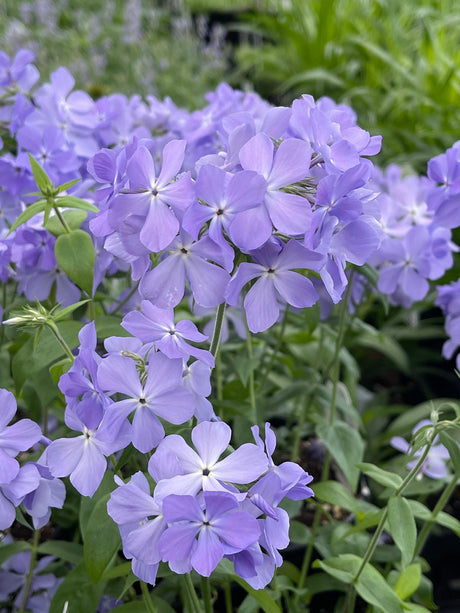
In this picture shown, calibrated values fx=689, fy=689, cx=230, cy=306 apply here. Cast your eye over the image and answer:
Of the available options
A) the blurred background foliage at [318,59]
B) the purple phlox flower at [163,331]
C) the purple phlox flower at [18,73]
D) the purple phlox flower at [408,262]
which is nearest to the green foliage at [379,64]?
the blurred background foliage at [318,59]

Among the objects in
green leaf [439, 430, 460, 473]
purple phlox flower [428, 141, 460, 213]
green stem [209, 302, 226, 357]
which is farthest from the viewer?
purple phlox flower [428, 141, 460, 213]

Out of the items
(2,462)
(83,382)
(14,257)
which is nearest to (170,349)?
(83,382)

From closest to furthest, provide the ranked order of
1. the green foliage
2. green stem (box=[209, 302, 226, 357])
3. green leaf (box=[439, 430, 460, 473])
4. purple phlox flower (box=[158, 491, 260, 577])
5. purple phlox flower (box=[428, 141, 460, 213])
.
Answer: purple phlox flower (box=[158, 491, 260, 577]) → green stem (box=[209, 302, 226, 357]) → green leaf (box=[439, 430, 460, 473]) → purple phlox flower (box=[428, 141, 460, 213]) → the green foliage

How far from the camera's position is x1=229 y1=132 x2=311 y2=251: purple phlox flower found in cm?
47

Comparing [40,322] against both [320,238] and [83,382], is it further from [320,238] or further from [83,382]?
[320,238]

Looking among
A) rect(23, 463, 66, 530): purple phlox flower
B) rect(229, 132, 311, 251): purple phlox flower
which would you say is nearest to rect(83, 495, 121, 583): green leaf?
rect(23, 463, 66, 530): purple phlox flower

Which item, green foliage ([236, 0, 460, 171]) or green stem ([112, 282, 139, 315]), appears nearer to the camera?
green stem ([112, 282, 139, 315])

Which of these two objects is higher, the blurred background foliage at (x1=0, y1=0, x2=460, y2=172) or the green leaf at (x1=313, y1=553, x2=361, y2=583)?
the green leaf at (x1=313, y1=553, x2=361, y2=583)

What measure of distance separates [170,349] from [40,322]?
0.48ft

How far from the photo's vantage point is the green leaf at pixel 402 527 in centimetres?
65

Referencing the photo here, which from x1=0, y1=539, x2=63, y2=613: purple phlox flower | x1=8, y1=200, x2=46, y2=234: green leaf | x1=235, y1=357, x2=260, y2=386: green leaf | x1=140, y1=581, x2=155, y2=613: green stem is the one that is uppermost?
x1=8, y1=200, x2=46, y2=234: green leaf

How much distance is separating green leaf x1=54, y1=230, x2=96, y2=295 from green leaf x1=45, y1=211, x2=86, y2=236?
0.05m

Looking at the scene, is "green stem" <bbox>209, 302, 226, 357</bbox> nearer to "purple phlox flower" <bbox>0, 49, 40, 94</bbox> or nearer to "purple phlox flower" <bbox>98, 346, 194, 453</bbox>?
"purple phlox flower" <bbox>98, 346, 194, 453</bbox>

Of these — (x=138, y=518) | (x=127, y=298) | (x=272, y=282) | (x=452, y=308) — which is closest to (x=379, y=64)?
(x=452, y=308)
